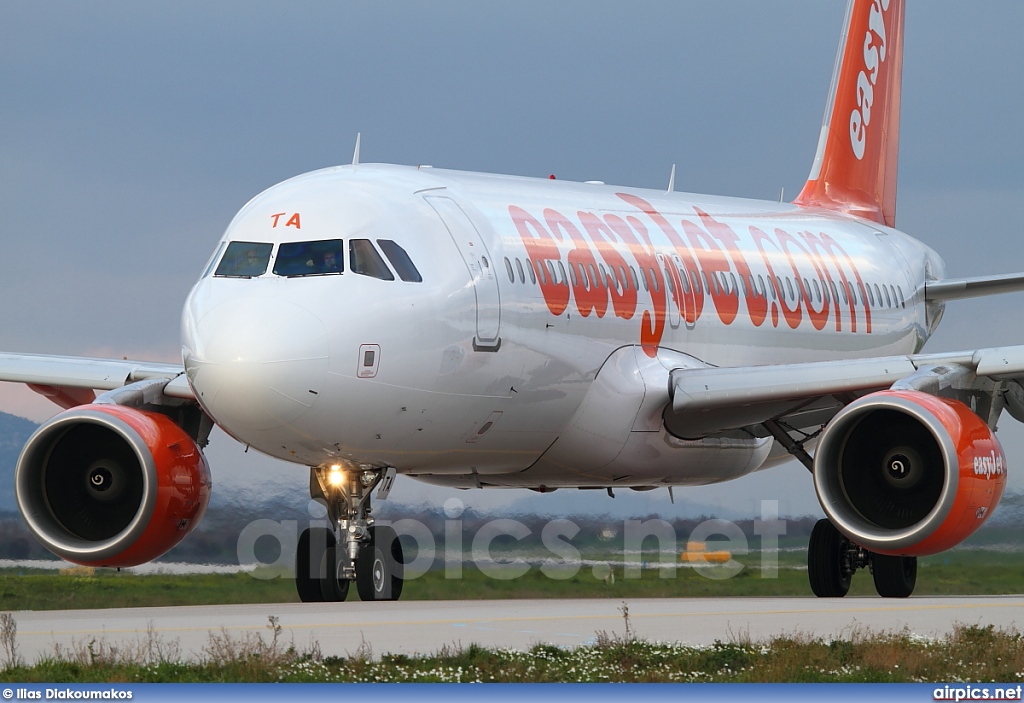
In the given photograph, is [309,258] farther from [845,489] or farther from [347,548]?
[845,489]

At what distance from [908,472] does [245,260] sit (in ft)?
19.9

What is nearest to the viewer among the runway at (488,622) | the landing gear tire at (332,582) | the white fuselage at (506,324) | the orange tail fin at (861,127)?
the runway at (488,622)

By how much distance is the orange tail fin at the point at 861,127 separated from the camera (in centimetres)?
2677

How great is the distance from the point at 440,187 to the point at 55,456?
14.7 ft

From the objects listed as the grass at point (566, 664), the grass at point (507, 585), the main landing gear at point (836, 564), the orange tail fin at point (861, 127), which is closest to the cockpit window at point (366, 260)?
the grass at point (566, 664)

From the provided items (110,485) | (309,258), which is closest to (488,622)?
(309,258)

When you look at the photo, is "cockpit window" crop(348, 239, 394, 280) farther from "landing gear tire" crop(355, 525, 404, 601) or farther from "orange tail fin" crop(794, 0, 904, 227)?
"orange tail fin" crop(794, 0, 904, 227)

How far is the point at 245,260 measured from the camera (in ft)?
51.1

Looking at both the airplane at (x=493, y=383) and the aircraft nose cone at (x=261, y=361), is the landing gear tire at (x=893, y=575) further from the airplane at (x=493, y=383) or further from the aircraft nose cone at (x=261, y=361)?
the aircraft nose cone at (x=261, y=361)

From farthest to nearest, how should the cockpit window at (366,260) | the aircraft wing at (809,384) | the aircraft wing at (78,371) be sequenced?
the aircraft wing at (78,371)
the aircraft wing at (809,384)
the cockpit window at (366,260)

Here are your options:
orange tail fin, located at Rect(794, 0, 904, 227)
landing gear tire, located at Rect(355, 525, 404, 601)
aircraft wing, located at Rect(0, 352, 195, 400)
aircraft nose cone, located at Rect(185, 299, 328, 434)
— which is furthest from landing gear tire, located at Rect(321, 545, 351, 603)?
orange tail fin, located at Rect(794, 0, 904, 227)

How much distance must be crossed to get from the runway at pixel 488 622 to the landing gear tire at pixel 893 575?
1894 millimetres

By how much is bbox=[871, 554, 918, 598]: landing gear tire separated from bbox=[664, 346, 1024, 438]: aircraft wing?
5.73 feet

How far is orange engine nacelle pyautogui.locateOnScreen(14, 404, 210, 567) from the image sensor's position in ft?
55.0
